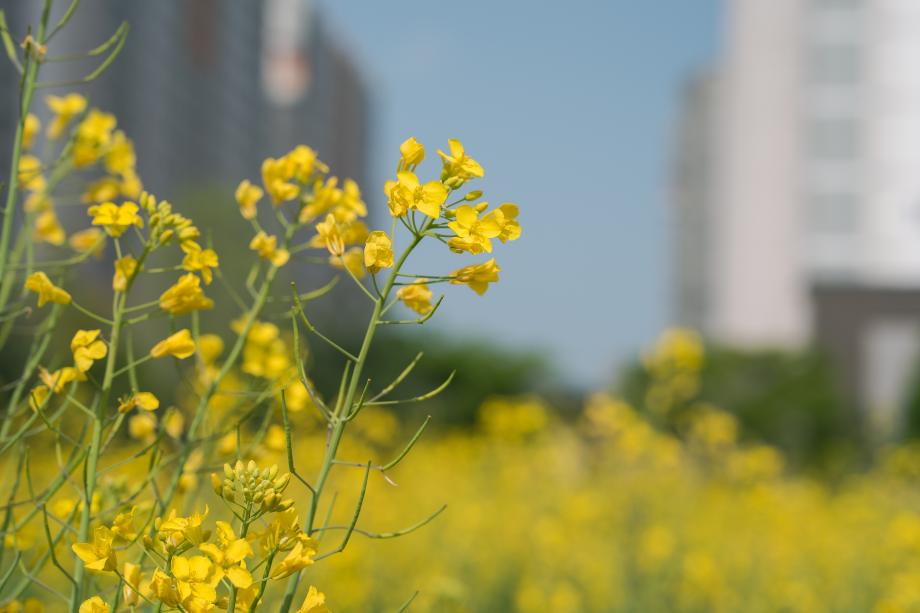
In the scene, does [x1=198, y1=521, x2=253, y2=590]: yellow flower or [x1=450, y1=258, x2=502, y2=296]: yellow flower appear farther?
[x1=450, y1=258, x2=502, y2=296]: yellow flower

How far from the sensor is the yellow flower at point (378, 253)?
36.8 inches

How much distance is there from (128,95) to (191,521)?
29.4m

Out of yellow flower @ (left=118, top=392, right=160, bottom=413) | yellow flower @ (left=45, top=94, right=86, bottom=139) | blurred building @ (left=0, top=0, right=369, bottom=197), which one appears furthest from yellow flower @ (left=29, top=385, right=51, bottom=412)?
blurred building @ (left=0, top=0, right=369, bottom=197)

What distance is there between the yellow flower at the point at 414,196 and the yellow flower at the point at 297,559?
0.93ft

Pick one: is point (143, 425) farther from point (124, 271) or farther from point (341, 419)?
point (341, 419)

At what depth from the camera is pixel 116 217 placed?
3.66 feet

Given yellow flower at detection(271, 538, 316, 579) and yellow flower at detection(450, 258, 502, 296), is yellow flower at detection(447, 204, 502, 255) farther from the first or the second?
yellow flower at detection(271, 538, 316, 579)

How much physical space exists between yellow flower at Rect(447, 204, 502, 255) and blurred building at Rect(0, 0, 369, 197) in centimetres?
1748

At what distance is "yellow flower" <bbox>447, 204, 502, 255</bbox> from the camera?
3.06ft

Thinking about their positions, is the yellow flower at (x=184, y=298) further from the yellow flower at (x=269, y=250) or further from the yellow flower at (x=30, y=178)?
the yellow flower at (x=30, y=178)

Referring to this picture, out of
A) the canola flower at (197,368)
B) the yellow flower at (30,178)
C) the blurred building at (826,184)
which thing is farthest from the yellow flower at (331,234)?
the blurred building at (826,184)

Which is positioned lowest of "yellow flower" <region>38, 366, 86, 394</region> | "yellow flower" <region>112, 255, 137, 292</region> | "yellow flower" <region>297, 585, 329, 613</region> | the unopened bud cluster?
"yellow flower" <region>297, 585, 329, 613</region>

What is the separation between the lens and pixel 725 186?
21797 mm

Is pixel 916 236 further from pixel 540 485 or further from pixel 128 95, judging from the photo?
pixel 128 95
